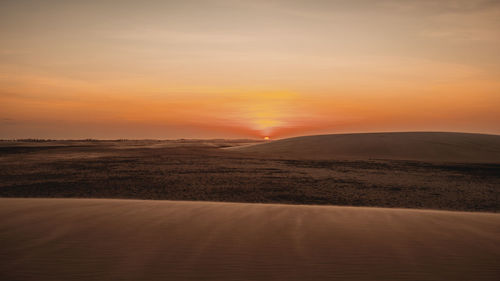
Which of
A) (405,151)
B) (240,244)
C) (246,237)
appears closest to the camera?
(240,244)

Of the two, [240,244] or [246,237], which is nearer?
[240,244]

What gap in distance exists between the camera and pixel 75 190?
10969 millimetres

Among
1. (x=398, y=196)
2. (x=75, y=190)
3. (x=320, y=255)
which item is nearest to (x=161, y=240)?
(x=320, y=255)

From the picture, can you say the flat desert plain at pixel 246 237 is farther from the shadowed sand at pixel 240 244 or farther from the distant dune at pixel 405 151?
the distant dune at pixel 405 151

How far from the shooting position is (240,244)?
4.78 metres

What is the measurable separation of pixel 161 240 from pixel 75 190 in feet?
25.7

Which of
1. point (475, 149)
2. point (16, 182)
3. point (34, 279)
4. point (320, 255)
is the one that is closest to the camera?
point (34, 279)

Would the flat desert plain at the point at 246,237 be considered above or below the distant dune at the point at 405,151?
below

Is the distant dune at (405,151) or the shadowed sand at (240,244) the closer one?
the shadowed sand at (240,244)

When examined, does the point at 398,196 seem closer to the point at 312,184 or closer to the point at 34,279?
the point at 312,184

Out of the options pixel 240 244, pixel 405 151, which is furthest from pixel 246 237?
pixel 405 151

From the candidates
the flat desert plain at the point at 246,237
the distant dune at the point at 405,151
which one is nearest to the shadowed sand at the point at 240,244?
the flat desert plain at the point at 246,237

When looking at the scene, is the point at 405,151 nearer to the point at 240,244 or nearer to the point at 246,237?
the point at 246,237

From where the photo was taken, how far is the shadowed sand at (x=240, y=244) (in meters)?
3.76
